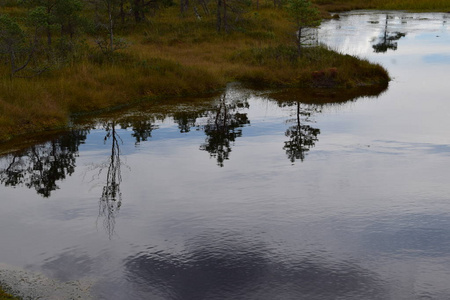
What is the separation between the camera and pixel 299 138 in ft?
51.0

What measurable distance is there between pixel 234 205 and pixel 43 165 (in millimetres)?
5215

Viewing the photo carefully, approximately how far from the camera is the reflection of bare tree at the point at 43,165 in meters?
11.8

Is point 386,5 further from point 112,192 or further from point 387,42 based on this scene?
point 112,192

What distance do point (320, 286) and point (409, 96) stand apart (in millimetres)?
15713

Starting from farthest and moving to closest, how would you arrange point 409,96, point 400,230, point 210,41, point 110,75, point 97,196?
point 210,41
point 409,96
point 110,75
point 97,196
point 400,230

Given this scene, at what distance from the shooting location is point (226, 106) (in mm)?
19422

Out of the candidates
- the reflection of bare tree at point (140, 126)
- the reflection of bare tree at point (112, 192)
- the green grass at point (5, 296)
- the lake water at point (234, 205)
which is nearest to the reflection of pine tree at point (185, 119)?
the lake water at point (234, 205)

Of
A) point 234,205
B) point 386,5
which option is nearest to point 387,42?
point 234,205

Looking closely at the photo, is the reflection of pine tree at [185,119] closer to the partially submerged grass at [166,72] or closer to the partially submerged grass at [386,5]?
the partially submerged grass at [166,72]

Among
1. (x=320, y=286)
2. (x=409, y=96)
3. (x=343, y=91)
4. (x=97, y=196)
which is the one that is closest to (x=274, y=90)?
(x=343, y=91)

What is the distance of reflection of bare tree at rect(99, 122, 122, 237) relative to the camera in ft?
32.1

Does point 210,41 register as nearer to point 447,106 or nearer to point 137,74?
point 137,74

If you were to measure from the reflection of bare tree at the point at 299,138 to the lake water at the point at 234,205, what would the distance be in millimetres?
54

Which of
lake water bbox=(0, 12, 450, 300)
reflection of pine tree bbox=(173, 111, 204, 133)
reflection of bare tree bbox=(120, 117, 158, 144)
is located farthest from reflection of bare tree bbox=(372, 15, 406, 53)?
reflection of bare tree bbox=(120, 117, 158, 144)
